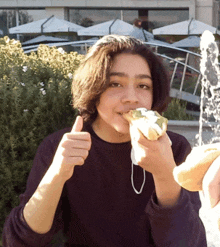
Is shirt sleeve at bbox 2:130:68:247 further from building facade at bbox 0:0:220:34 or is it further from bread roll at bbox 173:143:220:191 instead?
building facade at bbox 0:0:220:34

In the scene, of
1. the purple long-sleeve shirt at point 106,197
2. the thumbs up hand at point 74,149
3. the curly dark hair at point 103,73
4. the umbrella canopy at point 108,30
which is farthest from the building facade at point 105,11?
the thumbs up hand at point 74,149

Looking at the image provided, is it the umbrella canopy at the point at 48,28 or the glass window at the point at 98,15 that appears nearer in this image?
the umbrella canopy at the point at 48,28

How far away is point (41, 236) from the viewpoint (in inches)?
68.6

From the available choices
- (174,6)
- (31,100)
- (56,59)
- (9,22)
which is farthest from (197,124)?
(9,22)

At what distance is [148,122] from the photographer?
4.72ft

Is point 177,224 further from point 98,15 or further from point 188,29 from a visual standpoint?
point 98,15

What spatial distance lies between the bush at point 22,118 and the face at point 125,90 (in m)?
0.72

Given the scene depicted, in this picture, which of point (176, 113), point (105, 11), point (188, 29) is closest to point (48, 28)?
point (188, 29)

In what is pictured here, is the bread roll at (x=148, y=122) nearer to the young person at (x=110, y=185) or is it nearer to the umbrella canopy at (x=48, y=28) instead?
the young person at (x=110, y=185)

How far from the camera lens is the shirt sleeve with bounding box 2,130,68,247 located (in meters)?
1.74

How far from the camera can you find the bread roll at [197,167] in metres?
0.71

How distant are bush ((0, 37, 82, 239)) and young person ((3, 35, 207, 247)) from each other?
446mm

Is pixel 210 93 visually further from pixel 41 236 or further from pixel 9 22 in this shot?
pixel 9 22

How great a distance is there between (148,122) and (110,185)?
640 mm
